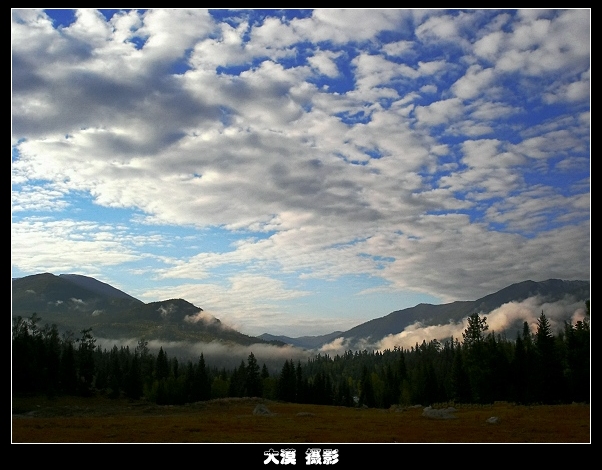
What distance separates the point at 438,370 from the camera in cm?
13238

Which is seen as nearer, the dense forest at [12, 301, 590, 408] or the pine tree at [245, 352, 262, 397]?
the dense forest at [12, 301, 590, 408]

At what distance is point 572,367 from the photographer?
66.8 meters

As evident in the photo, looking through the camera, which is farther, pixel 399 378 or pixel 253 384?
pixel 399 378

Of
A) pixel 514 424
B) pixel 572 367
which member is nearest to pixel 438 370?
pixel 572 367

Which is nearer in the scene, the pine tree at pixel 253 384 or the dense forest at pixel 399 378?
the dense forest at pixel 399 378

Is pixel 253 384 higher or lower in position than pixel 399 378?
higher

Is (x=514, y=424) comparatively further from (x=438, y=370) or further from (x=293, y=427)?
(x=438, y=370)

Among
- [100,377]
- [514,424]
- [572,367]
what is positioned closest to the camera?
[514,424]
